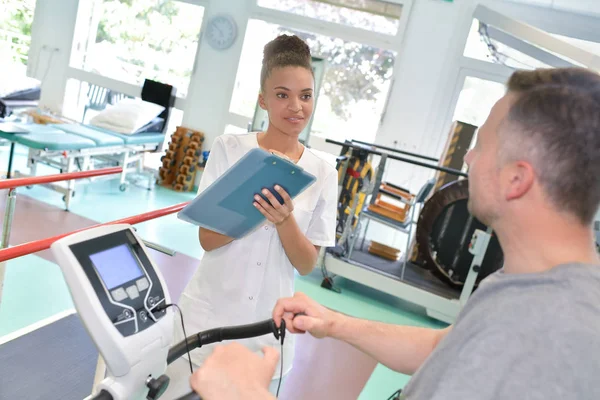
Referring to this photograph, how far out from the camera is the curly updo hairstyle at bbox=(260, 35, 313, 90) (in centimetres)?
150

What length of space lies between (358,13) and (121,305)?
628 centimetres

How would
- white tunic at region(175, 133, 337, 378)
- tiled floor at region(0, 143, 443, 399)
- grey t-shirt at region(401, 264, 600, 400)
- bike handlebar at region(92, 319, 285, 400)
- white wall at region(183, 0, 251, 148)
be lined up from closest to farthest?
grey t-shirt at region(401, 264, 600, 400) → bike handlebar at region(92, 319, 285, 400) → white tunic at region(175, 133, 337, 378) → tiled floor at region(0, 143, 443, 399) → white wall at region(183, 0, 251, 148)

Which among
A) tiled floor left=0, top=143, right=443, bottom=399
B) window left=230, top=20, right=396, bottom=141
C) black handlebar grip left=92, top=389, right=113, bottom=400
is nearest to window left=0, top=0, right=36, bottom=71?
tiled floor left=0, top=143, right=443, bottom=399

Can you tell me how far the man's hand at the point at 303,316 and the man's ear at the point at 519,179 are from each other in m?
0.55

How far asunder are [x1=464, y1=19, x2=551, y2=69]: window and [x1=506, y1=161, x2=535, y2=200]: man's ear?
4434 millimetres

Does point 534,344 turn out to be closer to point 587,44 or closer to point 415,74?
point 415,74

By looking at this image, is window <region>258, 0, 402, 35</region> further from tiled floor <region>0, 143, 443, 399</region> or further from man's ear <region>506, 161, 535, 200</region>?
man's ear <region>506, 161, 535, 200</region>

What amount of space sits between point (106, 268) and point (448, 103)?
5.89 metres

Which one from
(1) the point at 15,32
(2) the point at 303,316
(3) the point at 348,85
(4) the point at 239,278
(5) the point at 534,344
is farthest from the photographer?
(1) the point at 15,32

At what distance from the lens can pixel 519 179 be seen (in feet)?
2.60

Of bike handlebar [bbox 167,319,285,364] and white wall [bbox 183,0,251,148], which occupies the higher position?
white wall [bbox 183,0,251,148]

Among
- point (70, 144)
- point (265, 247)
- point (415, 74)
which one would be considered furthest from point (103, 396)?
point (415, 74)

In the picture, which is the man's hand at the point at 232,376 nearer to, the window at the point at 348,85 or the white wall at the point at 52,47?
the window at the point at 348,85

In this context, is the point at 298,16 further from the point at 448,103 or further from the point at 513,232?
the point at 513,232
